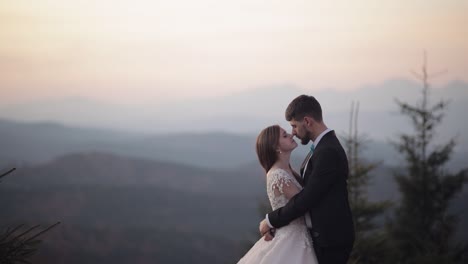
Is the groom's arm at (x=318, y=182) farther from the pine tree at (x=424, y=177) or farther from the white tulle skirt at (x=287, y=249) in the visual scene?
the pine tree at (x=424, y=177)

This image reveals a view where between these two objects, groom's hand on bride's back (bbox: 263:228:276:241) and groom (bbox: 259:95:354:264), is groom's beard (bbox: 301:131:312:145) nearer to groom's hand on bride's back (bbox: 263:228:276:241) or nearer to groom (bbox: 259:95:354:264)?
groom (bbox: 259:95:354:264)

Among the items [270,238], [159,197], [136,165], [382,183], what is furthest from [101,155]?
[270,238]

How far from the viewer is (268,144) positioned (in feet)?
13.3

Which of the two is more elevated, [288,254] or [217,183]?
[288,254]

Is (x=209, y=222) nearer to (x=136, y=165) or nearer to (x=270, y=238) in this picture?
(x=136, y=165)

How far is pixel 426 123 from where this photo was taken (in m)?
21.8

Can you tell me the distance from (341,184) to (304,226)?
0.55 m

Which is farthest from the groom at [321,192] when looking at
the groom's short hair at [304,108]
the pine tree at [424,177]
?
the pine tree at [424,177]

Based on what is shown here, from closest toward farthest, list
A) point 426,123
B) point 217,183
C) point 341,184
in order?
point 341,184 < point 426,123 < point 217,183

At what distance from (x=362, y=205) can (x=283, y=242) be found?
9537mm

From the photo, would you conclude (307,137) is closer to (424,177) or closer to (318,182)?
(318,182)

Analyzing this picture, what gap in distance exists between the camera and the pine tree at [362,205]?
11.6 m

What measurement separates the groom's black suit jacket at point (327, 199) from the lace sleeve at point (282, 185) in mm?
262

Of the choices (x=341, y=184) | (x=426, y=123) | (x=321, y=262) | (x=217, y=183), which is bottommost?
(x=217, y=183)
